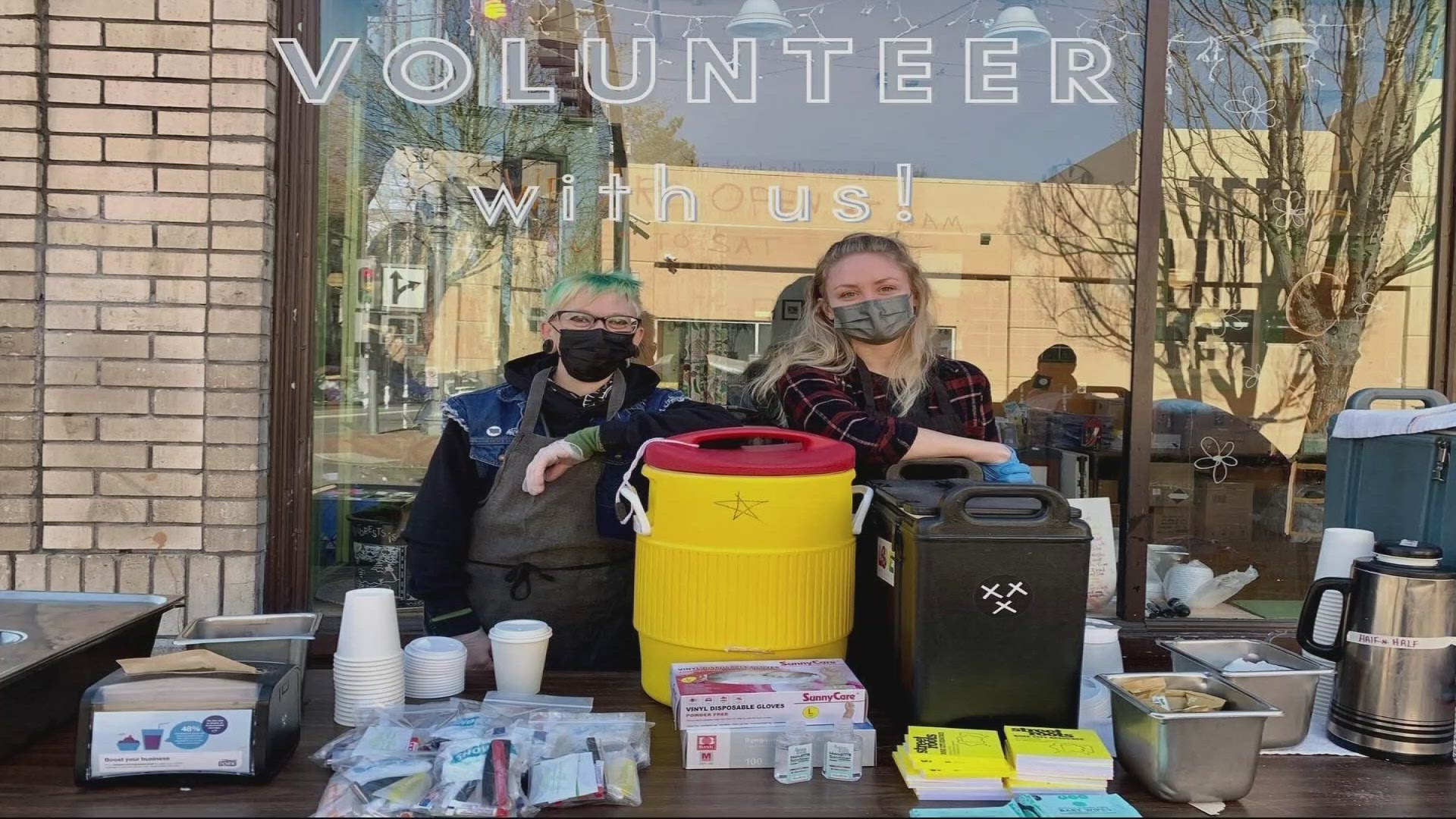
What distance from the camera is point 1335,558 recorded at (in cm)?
177

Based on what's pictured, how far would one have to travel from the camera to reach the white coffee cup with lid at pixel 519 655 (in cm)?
174

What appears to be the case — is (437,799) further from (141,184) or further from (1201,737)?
(141,184)

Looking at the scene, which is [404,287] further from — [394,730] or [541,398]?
[394,730]

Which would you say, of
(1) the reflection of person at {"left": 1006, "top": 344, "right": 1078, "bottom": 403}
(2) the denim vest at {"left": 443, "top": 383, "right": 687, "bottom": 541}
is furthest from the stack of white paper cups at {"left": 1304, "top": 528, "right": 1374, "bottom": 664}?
(1) the reflection of person at {"left": 1006, "top": 344, "right": 1078, "bottom": 403}

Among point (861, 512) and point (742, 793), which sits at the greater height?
point (861, 512)

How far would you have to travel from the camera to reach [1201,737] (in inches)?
54.3

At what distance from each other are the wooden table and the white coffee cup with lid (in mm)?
299

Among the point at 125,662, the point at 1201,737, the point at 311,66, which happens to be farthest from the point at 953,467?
the point at 311,66

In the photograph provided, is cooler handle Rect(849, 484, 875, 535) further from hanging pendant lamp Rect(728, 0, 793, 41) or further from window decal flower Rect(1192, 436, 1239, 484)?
window decal flower Rect(1192, 436, 1239, 484)

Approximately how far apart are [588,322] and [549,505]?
0.46 metres

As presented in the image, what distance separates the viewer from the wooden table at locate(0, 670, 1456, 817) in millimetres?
1351

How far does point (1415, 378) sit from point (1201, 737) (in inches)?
135

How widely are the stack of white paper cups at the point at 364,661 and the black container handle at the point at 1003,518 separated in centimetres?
94

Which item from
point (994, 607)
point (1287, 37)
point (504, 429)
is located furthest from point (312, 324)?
point (1287, 37)
